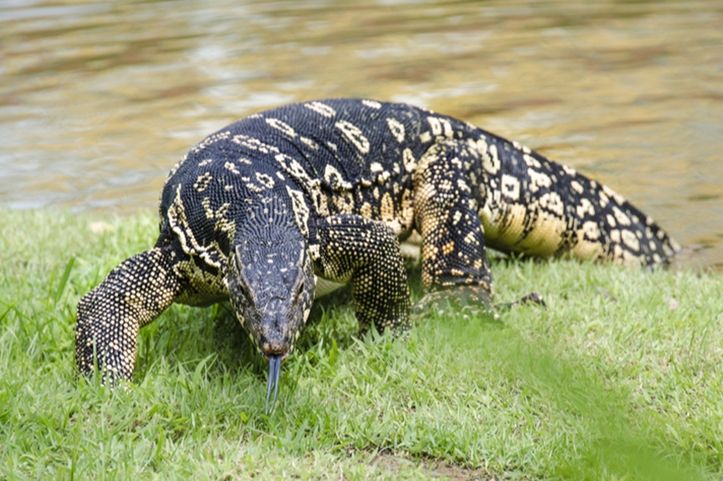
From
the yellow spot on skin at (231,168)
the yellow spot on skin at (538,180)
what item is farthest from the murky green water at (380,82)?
the yellow spot on skin at (231,168)

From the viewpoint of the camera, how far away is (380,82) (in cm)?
1162

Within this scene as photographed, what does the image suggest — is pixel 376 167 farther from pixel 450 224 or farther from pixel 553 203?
pixel 553 203

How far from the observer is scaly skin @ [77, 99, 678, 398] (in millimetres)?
3545

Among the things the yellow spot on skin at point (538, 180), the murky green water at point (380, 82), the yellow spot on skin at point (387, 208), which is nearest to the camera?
the yellow spot on skin at point (387, 208)

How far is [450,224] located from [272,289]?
180 centimetres

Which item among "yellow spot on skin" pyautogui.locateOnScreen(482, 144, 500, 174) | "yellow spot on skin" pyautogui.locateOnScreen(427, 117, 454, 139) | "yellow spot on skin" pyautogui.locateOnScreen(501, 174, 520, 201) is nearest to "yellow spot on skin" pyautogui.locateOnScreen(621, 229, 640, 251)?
"yellow spot on skin" pyautogui.locateOnScreen(501, 174, 520, 201)

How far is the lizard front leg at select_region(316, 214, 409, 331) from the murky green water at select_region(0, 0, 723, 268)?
2.78 meters

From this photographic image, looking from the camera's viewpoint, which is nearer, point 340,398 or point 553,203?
point 340,398

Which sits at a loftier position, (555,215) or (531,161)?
(531,161)

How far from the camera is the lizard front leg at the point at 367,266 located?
4102 mm

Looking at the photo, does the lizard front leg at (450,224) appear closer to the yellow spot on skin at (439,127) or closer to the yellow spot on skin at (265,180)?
the yellow spot on skin at (439,127)

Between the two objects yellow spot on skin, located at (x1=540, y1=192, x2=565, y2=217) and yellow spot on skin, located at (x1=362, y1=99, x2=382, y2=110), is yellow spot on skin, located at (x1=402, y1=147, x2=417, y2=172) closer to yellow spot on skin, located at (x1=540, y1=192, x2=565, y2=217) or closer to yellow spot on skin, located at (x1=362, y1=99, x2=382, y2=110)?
yellow spot on skin, located at (x1=362, y1=99, x2=382, y2=110)

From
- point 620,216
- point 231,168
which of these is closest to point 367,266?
point 231,168

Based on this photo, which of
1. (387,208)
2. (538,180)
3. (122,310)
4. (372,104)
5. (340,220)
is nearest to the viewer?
(122,310)
